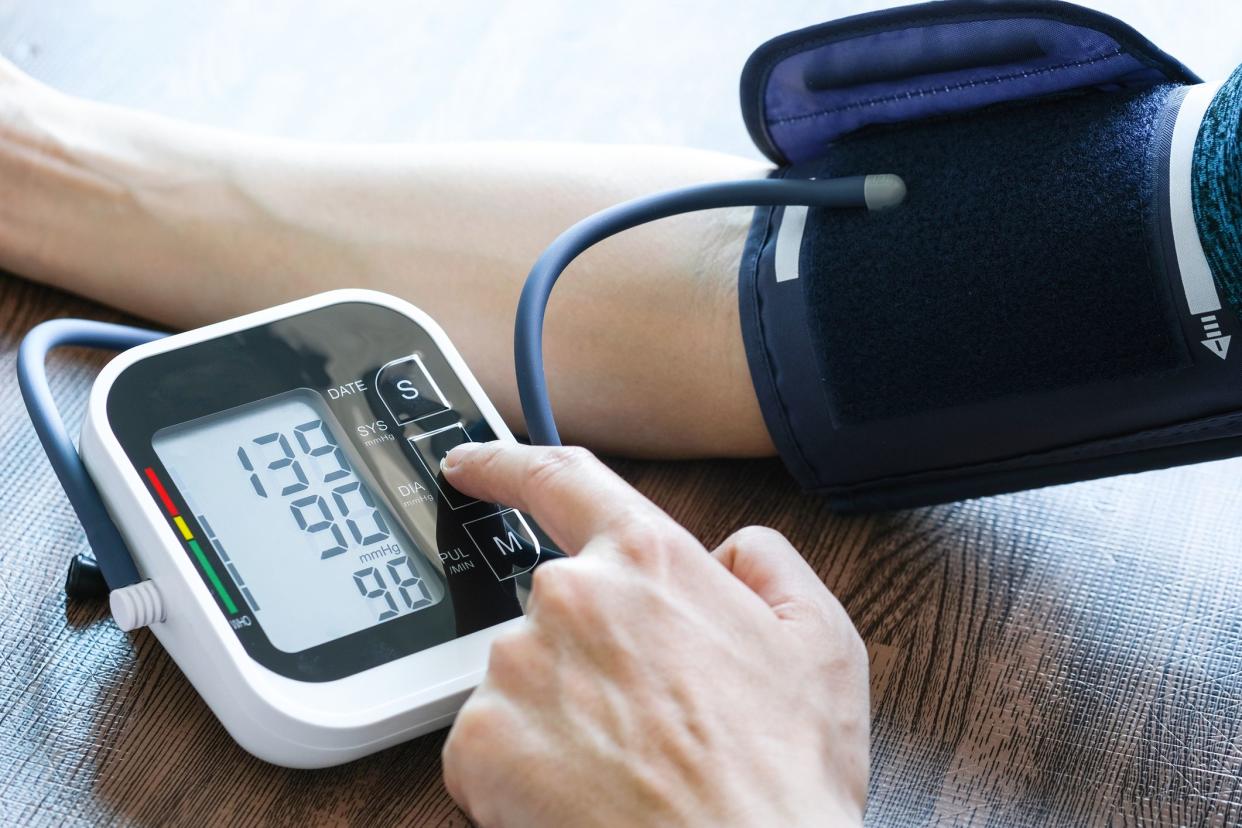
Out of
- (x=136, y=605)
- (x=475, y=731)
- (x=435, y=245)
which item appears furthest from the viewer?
(x=435, y=245)

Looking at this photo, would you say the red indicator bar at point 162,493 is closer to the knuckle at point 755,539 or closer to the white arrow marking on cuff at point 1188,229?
the knuckle at point 755,539

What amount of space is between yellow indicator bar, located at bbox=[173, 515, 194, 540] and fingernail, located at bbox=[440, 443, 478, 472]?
13 cm

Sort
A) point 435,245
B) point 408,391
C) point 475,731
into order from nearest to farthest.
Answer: point 475,731, point 408,391, point 435,245

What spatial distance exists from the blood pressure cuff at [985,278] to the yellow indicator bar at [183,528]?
13.5 inches

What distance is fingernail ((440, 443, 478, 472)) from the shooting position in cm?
62

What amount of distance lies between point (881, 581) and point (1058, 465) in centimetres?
13

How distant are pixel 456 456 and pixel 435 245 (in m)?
0.23

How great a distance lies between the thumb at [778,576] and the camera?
0.54 metres

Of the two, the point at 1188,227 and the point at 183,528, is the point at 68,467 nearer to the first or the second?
the point at 183,528

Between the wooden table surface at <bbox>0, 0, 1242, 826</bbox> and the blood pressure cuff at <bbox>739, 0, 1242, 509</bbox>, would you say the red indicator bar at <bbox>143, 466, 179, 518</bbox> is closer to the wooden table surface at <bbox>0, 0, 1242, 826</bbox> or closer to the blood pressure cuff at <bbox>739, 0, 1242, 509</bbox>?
the wooden table surface at <bbox>0, 0, 1242, 826</bbox>

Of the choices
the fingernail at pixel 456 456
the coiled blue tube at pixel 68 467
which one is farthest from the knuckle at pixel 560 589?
the coiled blue tube at pixel 68 467

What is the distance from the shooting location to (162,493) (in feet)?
2.00

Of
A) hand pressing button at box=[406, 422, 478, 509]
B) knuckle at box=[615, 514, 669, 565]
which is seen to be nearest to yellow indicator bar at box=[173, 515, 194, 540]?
hand pressing button at box=[406, 422, 478, 509]

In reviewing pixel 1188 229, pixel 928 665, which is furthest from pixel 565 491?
pixel 1188 229
